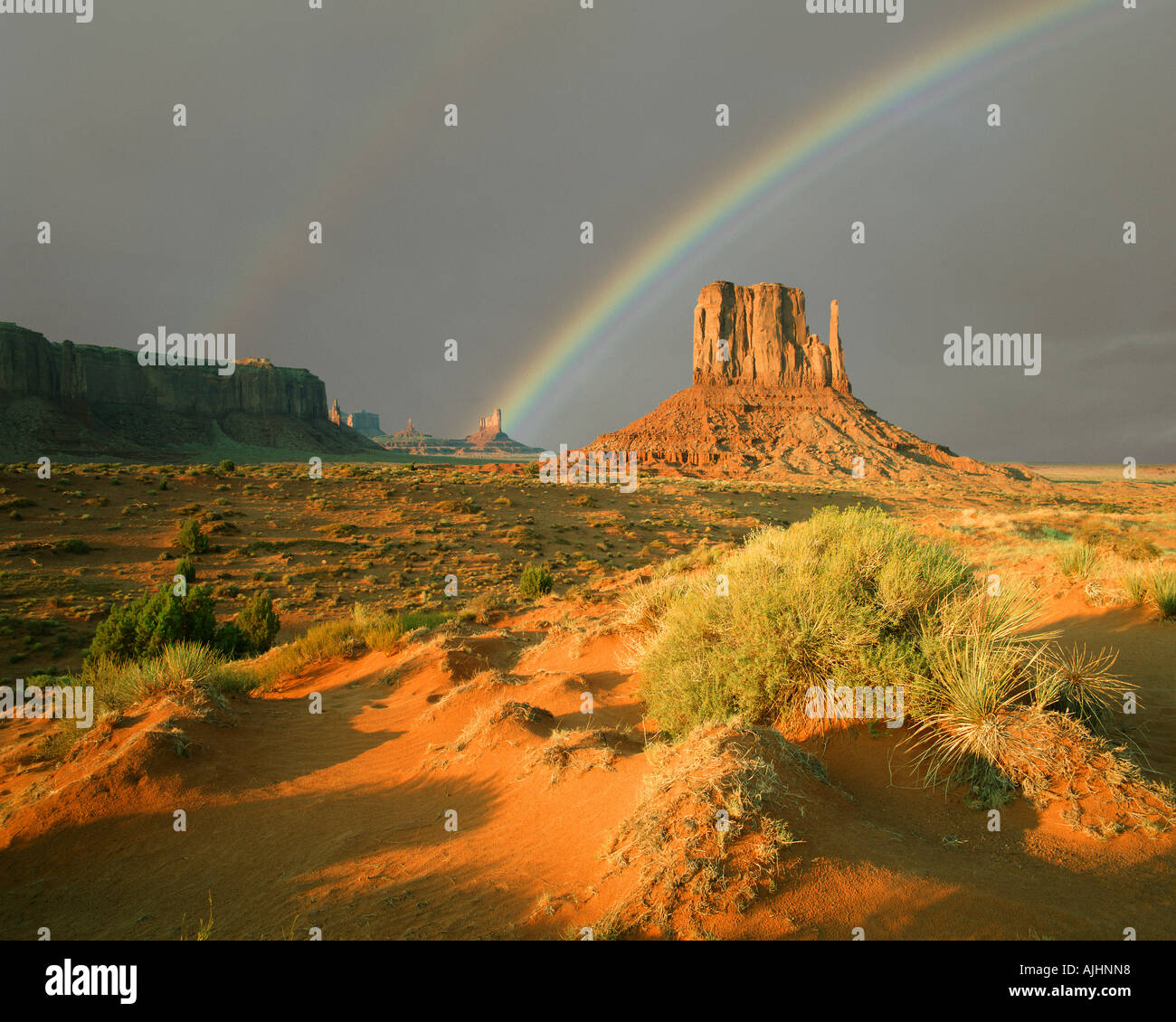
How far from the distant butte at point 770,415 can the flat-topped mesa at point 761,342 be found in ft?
0.60

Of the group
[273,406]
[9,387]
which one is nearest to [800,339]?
[273,406]

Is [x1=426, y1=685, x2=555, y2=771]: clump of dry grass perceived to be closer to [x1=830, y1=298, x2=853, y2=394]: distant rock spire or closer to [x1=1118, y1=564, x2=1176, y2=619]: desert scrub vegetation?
[x1=1118, y1=564, x2=1176, y2=619]: desert scrub vegetation

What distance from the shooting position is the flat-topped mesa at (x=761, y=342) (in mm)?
116688

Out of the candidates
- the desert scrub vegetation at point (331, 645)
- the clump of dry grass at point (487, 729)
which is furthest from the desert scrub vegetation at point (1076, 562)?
the desert scrub vegetation at point (331, 645)

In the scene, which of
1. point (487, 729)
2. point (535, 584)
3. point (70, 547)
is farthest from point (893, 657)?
point (70, 547)

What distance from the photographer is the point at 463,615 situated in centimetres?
1631

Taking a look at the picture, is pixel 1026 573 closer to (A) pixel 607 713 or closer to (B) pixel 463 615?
(A) pixel 607 713

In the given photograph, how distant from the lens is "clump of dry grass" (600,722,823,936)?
3.72m

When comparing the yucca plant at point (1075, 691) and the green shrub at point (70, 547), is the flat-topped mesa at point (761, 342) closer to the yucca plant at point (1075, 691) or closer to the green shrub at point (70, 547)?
the green shrub at point (70, 547)

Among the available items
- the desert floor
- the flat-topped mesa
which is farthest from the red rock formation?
the desert floor

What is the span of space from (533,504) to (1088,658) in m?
34.2

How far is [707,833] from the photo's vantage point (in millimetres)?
4094

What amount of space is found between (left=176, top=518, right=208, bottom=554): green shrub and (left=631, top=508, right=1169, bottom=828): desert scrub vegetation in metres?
25.8

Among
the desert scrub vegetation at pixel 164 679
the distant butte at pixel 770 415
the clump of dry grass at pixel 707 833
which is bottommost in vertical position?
the desert scrub vegetation at pixel 164 679
